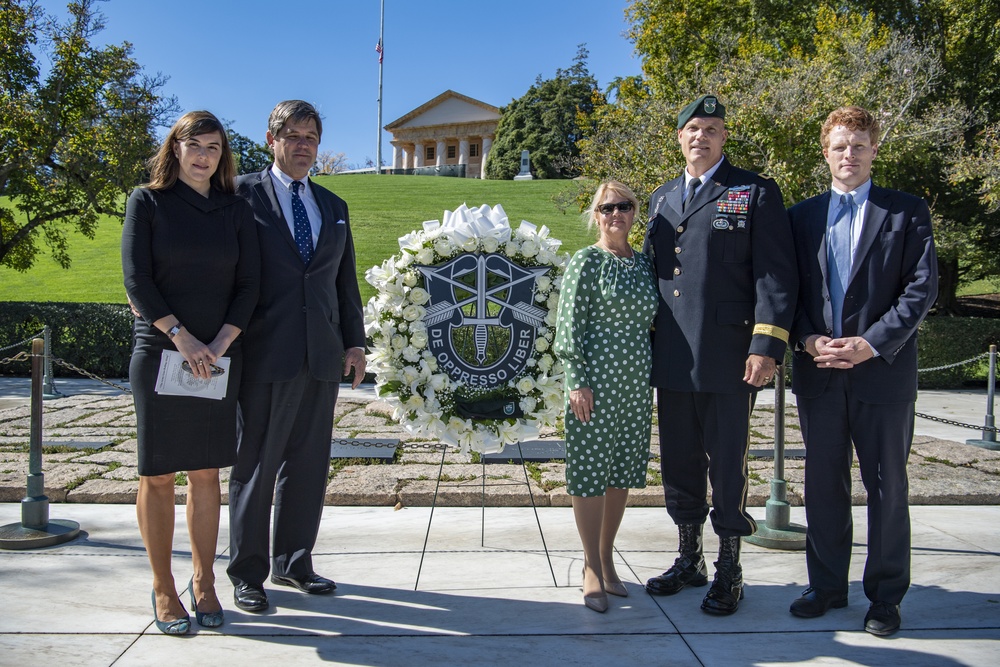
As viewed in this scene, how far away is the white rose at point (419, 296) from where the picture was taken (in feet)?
13.7

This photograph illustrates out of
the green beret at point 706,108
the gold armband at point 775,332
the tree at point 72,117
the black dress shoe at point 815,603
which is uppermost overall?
the tree at point 72,117

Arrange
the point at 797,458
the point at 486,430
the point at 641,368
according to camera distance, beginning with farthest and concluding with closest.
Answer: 1. the point at 797,458
2. the point at 486,430
3. the point at 641,368

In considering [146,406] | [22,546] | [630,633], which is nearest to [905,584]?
[630,633]

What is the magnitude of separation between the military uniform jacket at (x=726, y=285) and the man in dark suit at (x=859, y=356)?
17cm

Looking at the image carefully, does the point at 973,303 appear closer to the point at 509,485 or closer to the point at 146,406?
the point at 509,485

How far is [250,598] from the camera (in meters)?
3.46

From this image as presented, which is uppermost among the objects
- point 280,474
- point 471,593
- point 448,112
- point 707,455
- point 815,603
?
point 448,112

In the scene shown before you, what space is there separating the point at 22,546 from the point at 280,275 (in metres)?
2.28

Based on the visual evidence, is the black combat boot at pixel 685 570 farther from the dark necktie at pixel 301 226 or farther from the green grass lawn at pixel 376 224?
the green grass lawn at pixel 376 224

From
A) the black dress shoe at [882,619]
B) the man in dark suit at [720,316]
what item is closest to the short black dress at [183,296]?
the man in dark suit at [720,316]

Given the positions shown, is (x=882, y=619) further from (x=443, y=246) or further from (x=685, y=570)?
(x=443, y=246)

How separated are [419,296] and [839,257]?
208cm

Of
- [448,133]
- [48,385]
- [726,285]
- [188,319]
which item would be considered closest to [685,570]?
[726,285]

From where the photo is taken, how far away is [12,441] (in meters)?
7.03
